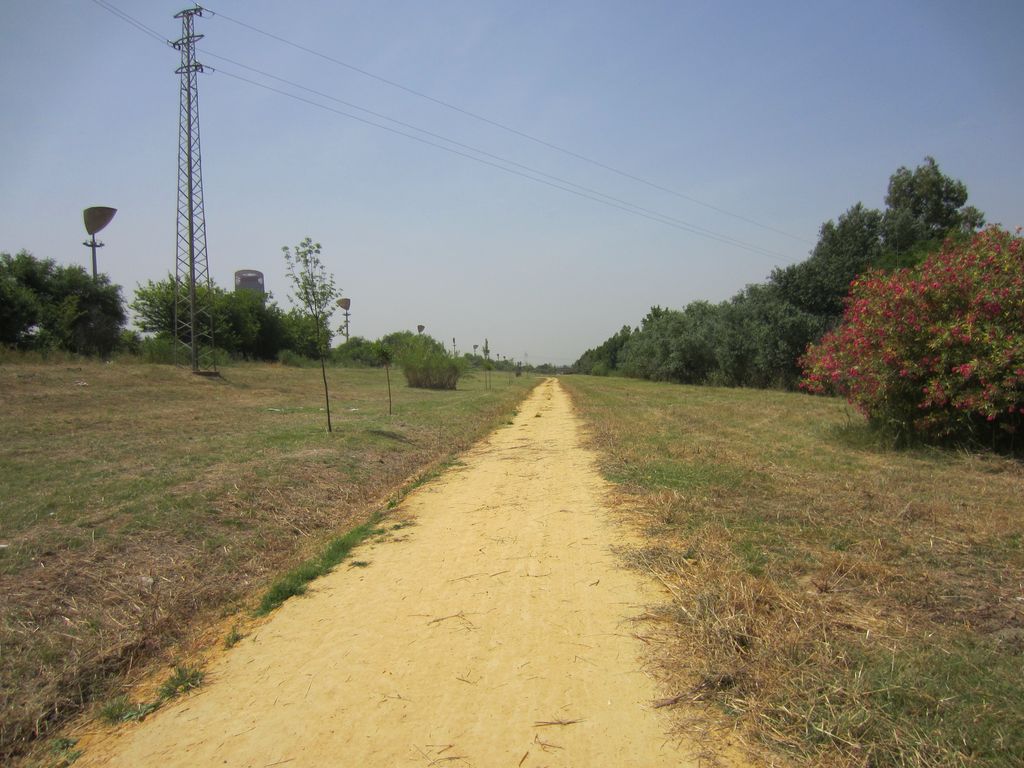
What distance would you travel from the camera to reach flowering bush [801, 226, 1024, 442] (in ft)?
28.5

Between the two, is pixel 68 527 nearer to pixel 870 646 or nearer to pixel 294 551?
pixel 294 551

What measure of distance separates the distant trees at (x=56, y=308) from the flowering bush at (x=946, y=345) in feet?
105

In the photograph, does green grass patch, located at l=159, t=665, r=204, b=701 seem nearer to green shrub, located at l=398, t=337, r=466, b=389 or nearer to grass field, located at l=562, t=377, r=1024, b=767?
grass field, located at l=562, t=377, r=1024, b=767

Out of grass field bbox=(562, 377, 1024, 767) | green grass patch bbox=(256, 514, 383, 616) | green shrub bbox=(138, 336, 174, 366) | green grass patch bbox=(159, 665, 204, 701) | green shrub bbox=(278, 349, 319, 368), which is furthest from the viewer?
green shrub bbox=(278, 349, 319, 368)

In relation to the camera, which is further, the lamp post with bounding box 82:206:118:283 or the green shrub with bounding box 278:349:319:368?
the green shrub with bounding box 278:349:319:368

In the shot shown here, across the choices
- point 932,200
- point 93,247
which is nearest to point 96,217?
point 93,247

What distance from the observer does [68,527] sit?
550 centimetres

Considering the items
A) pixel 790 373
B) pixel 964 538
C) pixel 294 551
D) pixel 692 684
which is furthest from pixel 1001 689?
pixel 790 373

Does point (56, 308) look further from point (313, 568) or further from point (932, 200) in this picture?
point (932, 200)

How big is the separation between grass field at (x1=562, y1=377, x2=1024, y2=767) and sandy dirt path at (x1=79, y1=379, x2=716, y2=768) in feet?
1.43

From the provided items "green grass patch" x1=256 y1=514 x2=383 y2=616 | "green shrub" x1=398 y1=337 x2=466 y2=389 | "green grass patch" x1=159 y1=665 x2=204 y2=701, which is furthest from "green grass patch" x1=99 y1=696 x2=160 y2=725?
"green shrub" x1=398 y1=337 x2=466 y2=389

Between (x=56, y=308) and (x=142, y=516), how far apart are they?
28600 millimetres

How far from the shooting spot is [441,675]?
10.6ft

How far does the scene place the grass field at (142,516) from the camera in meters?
3.81
